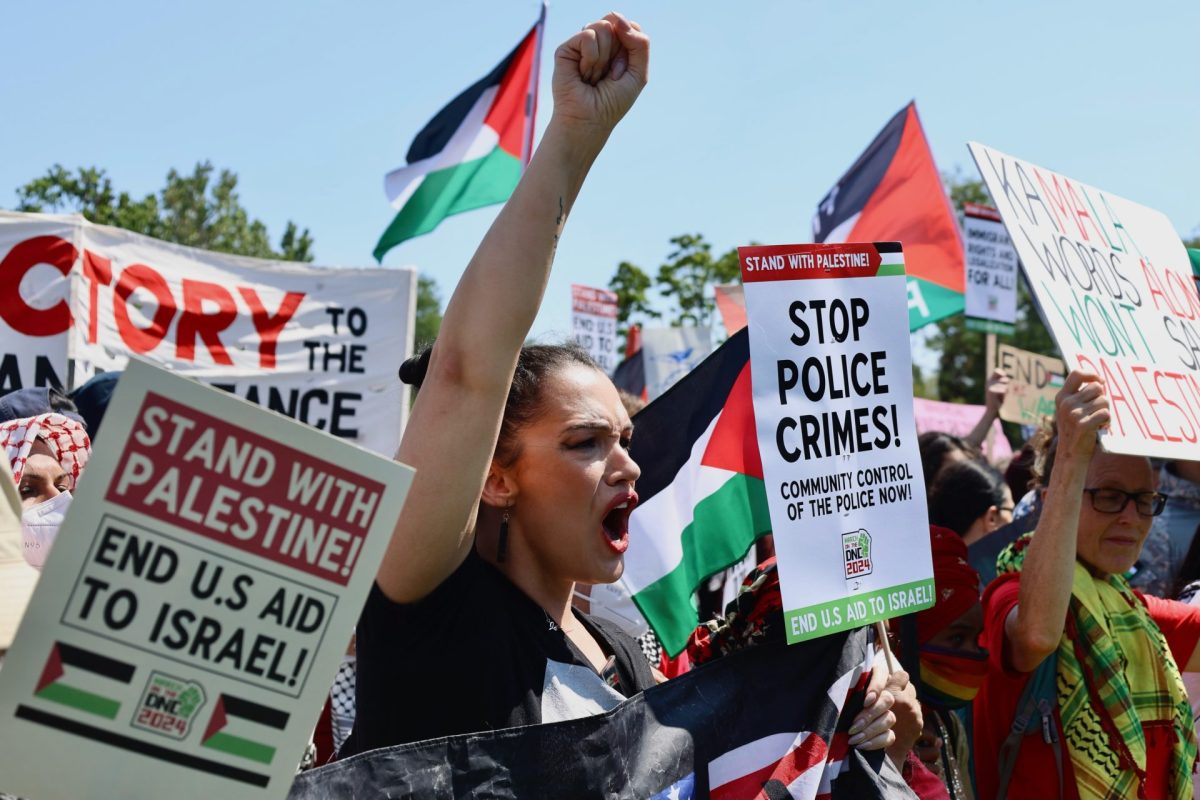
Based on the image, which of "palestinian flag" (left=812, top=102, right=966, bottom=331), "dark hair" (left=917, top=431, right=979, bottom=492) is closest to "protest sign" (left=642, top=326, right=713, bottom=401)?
"palestinian flag" (left=812, top=102, right=966, bottom=331)

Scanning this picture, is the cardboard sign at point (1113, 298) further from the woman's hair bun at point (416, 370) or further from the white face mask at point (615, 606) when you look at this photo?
the white face mask at point (615, 606)

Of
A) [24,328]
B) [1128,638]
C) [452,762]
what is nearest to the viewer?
[452,762]

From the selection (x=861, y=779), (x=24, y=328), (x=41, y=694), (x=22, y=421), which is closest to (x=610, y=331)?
(x=24, y=328)

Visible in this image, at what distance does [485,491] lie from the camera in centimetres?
212

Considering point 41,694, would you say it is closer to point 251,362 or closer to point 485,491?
point 485,491

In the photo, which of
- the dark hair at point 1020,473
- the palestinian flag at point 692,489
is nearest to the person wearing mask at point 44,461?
the palestinian flag at point 692,489

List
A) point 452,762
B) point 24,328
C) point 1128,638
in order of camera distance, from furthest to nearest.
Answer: point 24,328
point 1128,638
point 452,762

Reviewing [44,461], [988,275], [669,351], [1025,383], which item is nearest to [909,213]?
[988,275]

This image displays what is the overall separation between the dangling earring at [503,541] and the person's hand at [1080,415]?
1408mm

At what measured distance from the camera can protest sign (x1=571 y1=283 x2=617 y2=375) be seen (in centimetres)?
1072

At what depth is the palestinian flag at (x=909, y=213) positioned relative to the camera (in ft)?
26.2

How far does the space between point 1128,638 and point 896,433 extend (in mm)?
1100

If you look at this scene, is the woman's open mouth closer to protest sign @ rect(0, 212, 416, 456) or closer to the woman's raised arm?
the woman's raised arm

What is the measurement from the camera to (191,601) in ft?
4.25
